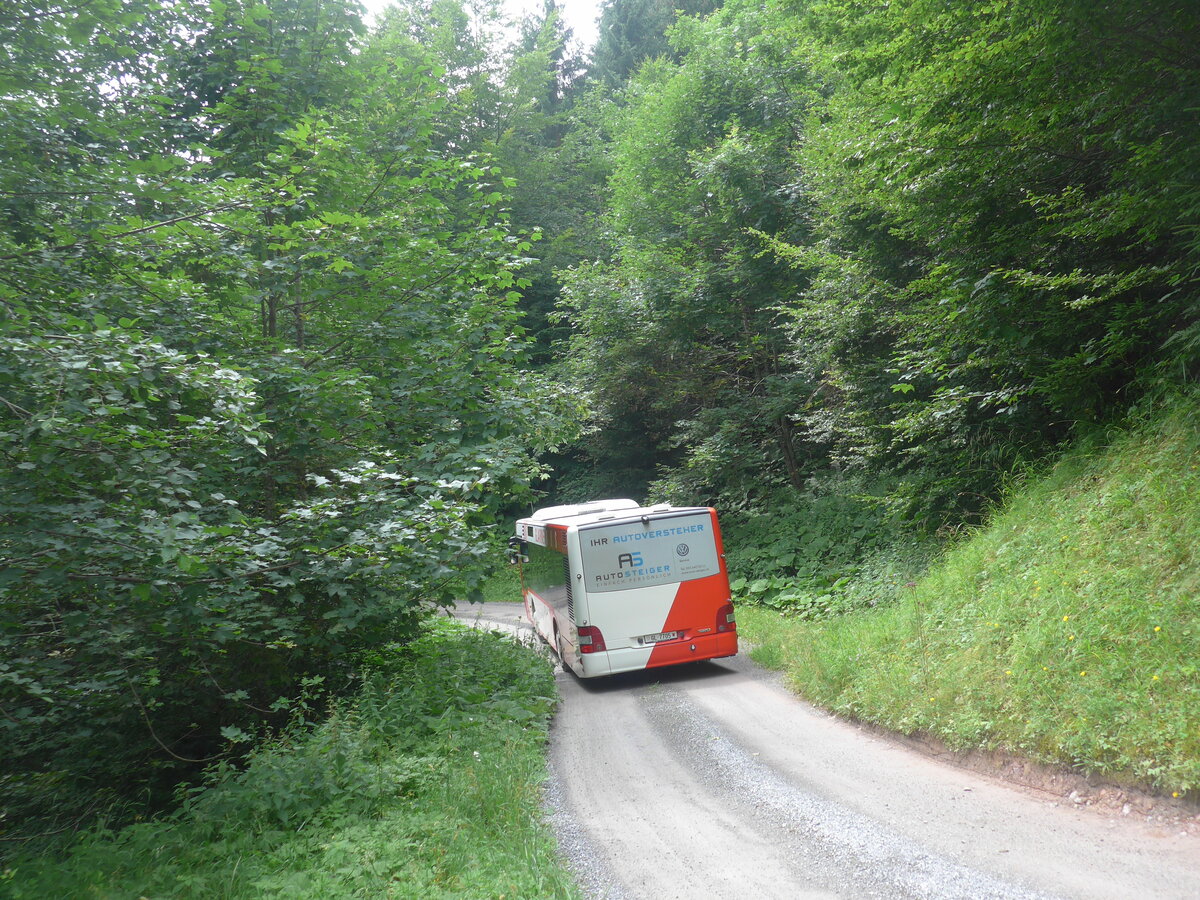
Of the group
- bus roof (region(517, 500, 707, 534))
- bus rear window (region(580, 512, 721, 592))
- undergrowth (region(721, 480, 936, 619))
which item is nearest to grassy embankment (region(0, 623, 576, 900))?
bus rear window (region(580, 512, 721, 592))

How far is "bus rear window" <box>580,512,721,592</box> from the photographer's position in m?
11.7

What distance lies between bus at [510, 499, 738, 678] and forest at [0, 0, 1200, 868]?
1738 millimetres

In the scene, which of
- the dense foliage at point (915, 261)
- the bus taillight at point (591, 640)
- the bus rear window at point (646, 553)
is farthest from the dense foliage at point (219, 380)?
the dense foliage at point (915, 261)

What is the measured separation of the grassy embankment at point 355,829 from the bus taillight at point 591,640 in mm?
2910

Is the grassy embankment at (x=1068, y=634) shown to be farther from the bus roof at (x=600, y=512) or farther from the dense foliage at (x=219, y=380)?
the dense foliage at (x=219, y=380)

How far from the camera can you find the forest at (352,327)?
562 centimetres

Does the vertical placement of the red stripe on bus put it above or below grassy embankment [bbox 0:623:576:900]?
above

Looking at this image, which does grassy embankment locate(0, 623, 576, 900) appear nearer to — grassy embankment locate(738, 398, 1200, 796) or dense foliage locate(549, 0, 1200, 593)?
grassy embankment locate(738, 398, 1200, 796)

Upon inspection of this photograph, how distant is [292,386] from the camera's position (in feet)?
27.4

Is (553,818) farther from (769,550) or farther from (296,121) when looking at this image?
(769,550)

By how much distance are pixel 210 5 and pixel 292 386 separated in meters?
4.84

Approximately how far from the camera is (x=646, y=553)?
1187 centimetres

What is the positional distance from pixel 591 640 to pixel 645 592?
3.55 ft

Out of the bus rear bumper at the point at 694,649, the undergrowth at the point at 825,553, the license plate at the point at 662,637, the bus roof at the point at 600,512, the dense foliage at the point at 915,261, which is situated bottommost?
the bus rear bumper at the point at 694,649
